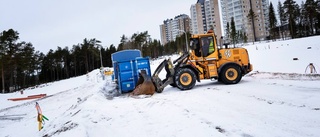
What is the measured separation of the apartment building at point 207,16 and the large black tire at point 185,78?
94627 millimetres

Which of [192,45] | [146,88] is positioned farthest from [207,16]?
[146,88]

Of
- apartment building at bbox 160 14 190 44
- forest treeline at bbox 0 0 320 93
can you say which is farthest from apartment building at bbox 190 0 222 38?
forest treeline at bbox 0 0 320 93

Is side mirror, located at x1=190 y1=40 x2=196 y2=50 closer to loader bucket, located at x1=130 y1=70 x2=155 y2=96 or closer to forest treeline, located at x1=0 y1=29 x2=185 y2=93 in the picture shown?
loader bucket, located at x1=130 y1=70 x2=155 y2=96

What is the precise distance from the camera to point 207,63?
1093 centimetres

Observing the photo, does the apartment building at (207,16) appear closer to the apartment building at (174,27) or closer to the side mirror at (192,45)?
the apartment building at (174,27)

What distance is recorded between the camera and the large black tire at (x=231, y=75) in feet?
35.4

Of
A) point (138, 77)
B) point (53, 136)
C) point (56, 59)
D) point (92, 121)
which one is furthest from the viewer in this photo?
point (56, 59)

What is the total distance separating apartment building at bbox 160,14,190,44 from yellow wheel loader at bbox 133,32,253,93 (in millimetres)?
116010

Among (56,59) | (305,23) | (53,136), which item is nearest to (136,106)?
(53,136)

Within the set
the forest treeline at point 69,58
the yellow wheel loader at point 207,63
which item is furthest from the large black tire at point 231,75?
the forest treeline at point 69,58

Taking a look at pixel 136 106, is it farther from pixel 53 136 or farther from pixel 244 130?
pixel 244 130

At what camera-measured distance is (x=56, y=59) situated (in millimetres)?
75750

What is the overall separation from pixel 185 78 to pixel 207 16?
101937mm

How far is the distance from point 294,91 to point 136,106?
230 inches
